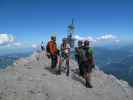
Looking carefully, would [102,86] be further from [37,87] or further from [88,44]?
[37,87]

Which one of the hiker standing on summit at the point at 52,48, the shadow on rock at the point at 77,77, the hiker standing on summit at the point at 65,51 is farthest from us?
the hiker standing on summit at the point at 52,48

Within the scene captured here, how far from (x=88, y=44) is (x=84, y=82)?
3634 millimetres

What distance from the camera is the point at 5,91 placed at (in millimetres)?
14852

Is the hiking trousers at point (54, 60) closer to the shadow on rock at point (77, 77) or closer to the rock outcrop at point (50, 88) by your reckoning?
the rock outcrop at point (50, 88)

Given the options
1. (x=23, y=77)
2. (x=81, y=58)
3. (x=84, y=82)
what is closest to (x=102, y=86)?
(x=84, y=82)

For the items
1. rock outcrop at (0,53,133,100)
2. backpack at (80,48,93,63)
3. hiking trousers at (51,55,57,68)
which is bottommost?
rock outcrop at (0,53,133,100)

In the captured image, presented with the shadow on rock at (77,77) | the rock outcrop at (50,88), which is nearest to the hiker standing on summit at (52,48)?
the rock outcrop at (50,88)

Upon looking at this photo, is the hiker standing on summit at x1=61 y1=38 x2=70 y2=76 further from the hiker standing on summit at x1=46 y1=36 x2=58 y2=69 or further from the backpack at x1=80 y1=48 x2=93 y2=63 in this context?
the backpack at x1=80 y1=48 x2=93 y2=63

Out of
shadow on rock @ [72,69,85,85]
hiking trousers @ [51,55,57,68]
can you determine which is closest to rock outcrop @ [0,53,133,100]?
shadow on rock @ [72,69,85,85]

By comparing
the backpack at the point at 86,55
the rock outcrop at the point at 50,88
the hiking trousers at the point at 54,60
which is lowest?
the rock outcrop at the point at 50,88

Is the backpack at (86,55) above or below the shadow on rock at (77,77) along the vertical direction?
above

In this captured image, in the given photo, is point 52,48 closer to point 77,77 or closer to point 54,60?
point 54,60

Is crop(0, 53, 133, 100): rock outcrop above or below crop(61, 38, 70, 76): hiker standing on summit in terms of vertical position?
below

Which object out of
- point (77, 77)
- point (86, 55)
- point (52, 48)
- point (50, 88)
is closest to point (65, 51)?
point (52, 48)
